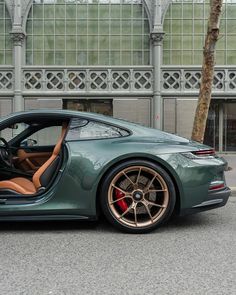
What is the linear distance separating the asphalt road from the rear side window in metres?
1.15

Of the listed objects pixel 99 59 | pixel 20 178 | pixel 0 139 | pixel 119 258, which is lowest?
pixel 119 258

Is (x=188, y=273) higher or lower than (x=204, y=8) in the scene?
lower

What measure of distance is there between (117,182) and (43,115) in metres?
1.21

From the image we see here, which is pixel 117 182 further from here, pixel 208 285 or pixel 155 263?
A: pixel 208 285

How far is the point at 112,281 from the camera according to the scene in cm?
341

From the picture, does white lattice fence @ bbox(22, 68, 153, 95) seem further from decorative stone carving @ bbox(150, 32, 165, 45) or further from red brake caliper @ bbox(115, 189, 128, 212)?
red brake caliper @ bbox(115, 189, 128, 212)

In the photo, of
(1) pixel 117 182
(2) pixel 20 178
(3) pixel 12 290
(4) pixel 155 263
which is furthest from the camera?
(2) pixel 20 178

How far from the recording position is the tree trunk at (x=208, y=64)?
420 inches

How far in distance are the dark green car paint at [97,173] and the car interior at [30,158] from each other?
18 cm

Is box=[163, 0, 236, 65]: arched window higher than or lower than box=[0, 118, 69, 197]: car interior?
higher

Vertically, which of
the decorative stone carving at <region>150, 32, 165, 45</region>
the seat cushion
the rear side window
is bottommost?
the seat cushion

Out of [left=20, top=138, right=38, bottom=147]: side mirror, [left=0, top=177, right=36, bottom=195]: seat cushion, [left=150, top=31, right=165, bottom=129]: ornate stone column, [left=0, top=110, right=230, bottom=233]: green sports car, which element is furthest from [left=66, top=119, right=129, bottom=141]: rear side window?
[left=150, top=31, right=165, bottom=129]: ornate stone column

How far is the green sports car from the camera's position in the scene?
4.75m

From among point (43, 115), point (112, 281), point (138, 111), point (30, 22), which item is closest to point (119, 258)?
point (112, 281)
